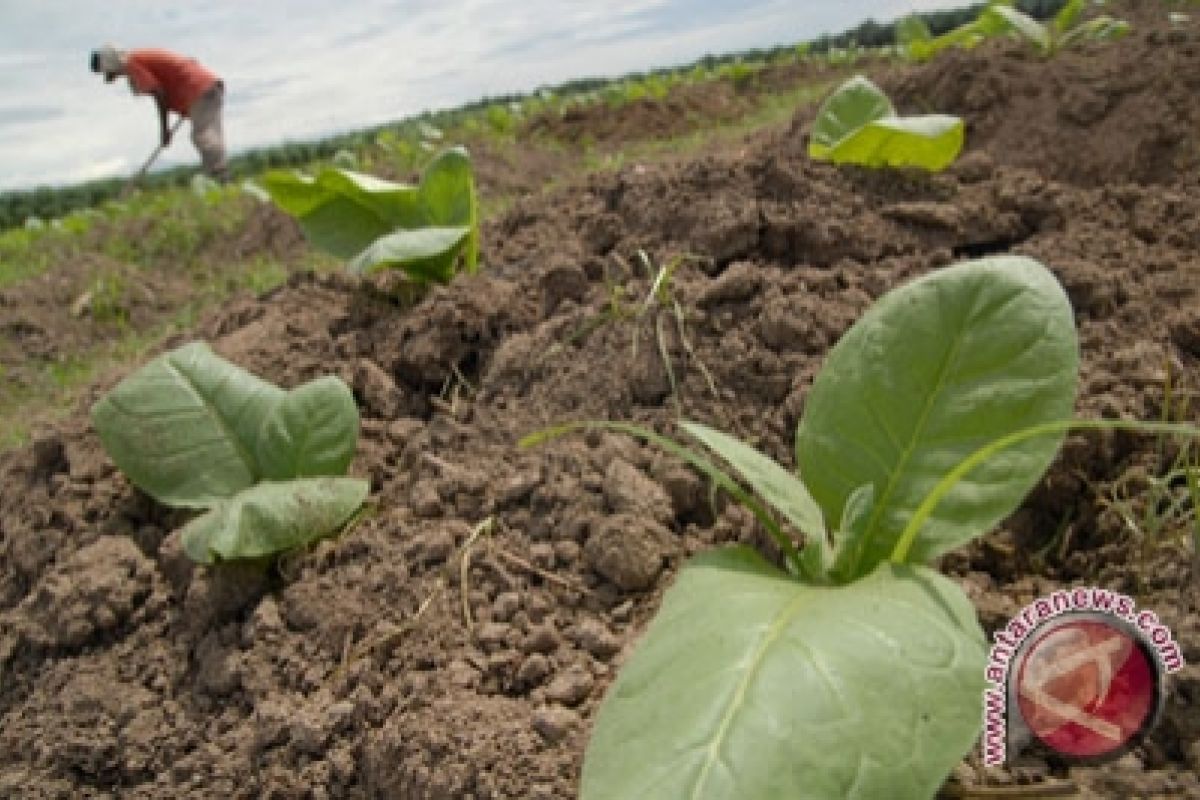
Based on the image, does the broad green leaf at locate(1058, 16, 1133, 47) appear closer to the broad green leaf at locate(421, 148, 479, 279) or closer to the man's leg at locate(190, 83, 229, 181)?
the broad green leaf at locate(421, 148, 479, 279)

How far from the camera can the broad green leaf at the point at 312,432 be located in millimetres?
1803

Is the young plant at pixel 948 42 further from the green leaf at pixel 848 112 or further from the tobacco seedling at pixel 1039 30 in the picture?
the green leaf at pixel 848 112

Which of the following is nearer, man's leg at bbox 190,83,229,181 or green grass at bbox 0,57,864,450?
green grass at bbox 0,57,864,450

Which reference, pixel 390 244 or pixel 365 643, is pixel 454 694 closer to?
pixel 365 643

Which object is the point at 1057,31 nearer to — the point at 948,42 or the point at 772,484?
the point at 948,42

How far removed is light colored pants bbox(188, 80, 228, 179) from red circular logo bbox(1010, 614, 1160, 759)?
1169 cm

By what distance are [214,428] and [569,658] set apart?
88cm

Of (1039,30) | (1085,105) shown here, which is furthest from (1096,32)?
(1085,105)

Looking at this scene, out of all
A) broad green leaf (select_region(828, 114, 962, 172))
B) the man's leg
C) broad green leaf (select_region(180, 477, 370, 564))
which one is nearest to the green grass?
broad green leaf (select_region(828, 114, 962, 172))

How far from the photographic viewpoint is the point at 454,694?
1.30 metres

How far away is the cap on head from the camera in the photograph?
1131 cm

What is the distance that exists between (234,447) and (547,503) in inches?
24.6

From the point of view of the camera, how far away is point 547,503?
155 cm

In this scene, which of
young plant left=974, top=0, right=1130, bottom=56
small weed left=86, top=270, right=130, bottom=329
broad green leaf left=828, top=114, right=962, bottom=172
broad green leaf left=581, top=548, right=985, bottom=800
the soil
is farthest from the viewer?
small weed left=86, top=270, right=130, bottom=329
